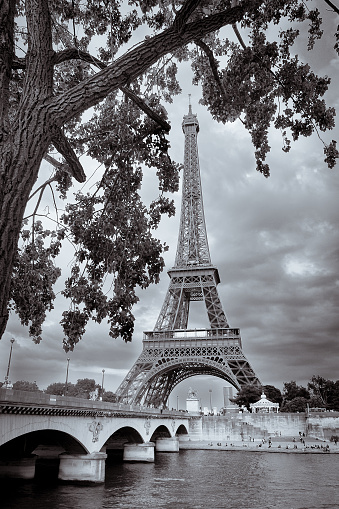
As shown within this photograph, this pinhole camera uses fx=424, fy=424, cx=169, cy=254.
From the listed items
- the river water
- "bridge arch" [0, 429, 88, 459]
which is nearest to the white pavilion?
the river water

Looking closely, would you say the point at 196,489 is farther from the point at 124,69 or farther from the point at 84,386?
the point at 84,386

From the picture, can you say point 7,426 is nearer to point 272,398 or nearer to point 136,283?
point 136,283

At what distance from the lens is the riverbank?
146 ft

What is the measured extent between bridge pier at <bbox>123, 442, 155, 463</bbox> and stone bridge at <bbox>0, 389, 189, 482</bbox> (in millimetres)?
1974

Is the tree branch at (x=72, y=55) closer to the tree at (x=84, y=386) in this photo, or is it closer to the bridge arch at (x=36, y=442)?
the bridge arch at (x=36, y=442)

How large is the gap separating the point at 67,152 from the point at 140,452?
123 ft

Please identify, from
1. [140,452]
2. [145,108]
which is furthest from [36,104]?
[140,452]

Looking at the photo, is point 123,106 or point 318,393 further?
point 318,393

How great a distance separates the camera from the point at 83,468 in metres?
24.2

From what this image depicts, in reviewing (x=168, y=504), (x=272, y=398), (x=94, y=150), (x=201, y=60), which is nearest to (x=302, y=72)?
(x=201, y=60)

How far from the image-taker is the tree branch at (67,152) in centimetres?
513

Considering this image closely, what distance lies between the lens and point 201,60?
7.96m

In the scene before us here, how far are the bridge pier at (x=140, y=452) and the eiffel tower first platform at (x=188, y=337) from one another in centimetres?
1243

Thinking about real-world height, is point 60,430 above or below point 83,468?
above
